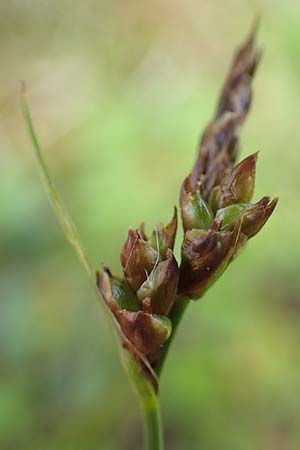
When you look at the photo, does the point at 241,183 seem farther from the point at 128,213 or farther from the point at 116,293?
the point at 128,213

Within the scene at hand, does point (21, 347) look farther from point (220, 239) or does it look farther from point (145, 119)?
point (220, 239)

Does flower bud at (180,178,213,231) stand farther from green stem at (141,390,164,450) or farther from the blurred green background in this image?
the blurred green background

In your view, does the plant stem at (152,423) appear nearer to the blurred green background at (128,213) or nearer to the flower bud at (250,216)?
the flower bud at (250,216)

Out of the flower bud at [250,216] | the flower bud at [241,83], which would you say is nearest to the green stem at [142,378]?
the flower bud at [250,216]

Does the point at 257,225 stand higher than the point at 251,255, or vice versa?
the point at 257,225

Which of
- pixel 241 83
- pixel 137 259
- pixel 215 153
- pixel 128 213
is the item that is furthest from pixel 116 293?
pixel 128 213

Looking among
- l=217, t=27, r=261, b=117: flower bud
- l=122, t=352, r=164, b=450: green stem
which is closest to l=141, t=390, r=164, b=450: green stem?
l=122, t=352, r=164, b=450: green stem

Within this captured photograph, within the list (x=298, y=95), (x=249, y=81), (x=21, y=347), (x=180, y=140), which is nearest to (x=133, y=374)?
(x=249, y=81)
